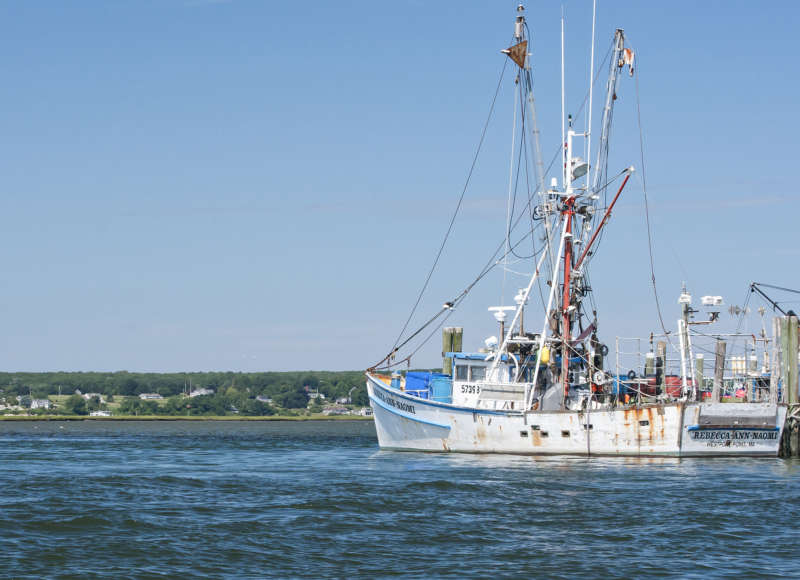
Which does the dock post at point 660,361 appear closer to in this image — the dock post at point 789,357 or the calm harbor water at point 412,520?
the dock post at point 789,357

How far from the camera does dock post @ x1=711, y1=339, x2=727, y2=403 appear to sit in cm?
4816

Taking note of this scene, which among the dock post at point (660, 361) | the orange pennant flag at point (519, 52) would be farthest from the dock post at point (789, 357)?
the orange pennant flag at point (519, 52)

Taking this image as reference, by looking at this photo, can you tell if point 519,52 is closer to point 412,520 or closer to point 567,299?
point 567,299

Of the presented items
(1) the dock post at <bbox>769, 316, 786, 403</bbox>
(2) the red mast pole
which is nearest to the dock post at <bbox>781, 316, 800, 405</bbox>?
(1) the dock post at <bbox>769, 316, 786, 403</bbox>

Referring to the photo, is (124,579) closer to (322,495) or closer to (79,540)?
(79,540)

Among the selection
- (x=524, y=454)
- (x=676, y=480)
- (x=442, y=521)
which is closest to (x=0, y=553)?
(x=442, y=521)

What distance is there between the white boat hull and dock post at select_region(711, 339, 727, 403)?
1106mm

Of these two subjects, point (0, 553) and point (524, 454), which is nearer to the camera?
point (0, 553)

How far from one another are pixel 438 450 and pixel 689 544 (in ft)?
92.7

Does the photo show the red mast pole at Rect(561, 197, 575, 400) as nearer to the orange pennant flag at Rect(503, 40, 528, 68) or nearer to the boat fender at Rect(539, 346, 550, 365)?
the boat fender at Rect(539, 346, 550, 365)

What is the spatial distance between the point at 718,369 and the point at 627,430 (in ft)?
17.6

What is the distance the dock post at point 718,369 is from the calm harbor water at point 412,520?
315 cm

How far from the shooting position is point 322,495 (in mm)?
35656

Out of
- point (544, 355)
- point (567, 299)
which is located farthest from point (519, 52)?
point (544, 355)
